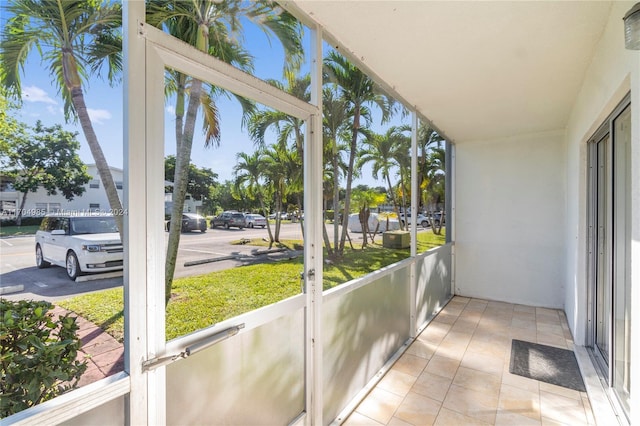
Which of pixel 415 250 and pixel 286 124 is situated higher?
pixel 286 124

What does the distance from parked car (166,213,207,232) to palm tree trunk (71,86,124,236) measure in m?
0.25

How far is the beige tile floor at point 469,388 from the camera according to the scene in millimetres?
2055

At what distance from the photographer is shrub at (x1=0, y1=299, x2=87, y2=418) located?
2.49ft

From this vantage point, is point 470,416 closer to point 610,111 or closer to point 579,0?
point 610,111

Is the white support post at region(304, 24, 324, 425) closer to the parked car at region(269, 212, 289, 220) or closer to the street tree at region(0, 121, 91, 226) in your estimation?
the parked car at region(269, 212, 289, 220)

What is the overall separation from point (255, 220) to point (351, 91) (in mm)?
1434

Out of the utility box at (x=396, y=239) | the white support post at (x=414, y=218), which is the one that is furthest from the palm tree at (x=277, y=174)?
the white support post at (x=414, y=218)

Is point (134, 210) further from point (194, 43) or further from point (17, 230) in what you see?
point (194, 43)

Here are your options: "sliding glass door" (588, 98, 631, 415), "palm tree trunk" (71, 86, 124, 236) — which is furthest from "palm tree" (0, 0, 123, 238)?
"sliding glass door" (588, 98, 631, 415)

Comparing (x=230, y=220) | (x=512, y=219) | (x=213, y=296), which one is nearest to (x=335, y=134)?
(x=230, y=220)

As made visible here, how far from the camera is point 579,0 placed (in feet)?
5.17

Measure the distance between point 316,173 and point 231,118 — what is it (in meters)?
0.60

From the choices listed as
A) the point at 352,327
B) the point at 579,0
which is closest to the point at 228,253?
the point at 352,327

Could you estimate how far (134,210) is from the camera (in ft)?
3.12
